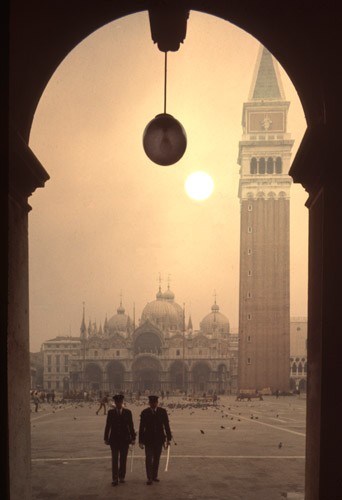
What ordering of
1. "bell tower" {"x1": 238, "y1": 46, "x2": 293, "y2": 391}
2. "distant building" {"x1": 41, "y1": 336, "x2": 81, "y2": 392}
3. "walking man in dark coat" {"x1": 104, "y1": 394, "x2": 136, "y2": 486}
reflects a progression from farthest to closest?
"distant building" {"x1": 41, "y1": 336, "x2": 81, "y2": 392} → "bell tower" {"x1": 238, "y1": 46, "x2": 293, "y2": 391} → "walking man in dark coat" {"x1": 104, "y1": 394, "x2": 136, "y2": 486}

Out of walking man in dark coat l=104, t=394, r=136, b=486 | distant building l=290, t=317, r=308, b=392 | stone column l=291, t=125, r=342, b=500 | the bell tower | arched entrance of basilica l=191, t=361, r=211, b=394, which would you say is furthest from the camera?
distant building l=290, t=317, r=308, b=392

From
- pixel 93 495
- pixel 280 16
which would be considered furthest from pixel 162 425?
pixel 280 16

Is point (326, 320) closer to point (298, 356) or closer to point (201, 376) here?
point (201, 376)

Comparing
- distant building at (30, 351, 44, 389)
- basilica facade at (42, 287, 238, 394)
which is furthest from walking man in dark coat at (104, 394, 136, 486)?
distant building at (30, 351, 44, 389)

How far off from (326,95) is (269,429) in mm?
17491

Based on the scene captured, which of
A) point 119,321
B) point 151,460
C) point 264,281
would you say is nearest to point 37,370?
point 119,321

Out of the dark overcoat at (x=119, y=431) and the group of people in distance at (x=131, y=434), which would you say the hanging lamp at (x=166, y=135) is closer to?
the group of people in distance at (x=131, y=434)

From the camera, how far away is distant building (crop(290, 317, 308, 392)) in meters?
91.2

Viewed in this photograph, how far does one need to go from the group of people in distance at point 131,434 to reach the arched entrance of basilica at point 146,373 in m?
79.9

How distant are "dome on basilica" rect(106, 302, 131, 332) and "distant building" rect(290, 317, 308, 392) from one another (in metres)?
23.4

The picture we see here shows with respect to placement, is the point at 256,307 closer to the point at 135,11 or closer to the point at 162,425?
the point at 162,425

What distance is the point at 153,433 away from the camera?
9359mm

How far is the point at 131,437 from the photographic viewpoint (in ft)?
30.6

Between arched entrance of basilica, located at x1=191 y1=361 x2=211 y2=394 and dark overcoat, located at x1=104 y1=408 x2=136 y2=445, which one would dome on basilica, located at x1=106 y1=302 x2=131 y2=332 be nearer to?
arched entrance of basilica, located at x1=191 y1=361 x2=211 y2=394
